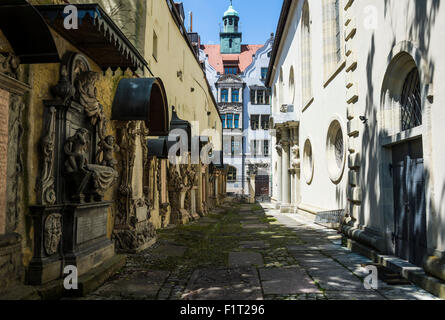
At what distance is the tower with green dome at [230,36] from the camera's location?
2115 inches

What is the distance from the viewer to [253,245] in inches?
357

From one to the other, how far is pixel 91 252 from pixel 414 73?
6065 millimetres

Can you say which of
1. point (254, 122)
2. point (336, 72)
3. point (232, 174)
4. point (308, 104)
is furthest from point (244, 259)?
point (254, 122)

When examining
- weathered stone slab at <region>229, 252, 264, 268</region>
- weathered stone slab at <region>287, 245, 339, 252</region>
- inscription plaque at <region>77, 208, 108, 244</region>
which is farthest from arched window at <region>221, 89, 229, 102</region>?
inscription plaque at <region>77, 208, 108, 244</region>

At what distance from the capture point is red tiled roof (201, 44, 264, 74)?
167 ft

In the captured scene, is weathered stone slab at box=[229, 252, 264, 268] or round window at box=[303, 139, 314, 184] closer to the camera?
weathered stone slab at box=[229, 252, 264, 268]

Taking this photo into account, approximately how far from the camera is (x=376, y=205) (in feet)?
24.0

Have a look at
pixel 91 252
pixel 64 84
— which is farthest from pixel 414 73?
pixel 91 252

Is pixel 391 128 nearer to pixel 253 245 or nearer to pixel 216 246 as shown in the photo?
pixel 253 245

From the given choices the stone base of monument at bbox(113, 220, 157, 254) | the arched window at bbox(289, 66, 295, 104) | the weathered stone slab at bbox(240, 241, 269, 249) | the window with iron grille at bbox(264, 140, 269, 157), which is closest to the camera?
the stone base of monument at bbox(113, 220, 157, 254)

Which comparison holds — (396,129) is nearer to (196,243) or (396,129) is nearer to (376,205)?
(376,205)

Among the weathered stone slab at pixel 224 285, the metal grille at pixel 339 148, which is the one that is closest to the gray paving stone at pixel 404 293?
the weathered stone slab at pixel 224 285

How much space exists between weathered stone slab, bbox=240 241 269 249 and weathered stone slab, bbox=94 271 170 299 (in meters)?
3.29

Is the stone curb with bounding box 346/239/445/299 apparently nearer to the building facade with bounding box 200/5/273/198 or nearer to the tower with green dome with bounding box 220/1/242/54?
the building facade with bounding box 200/5/273/198
